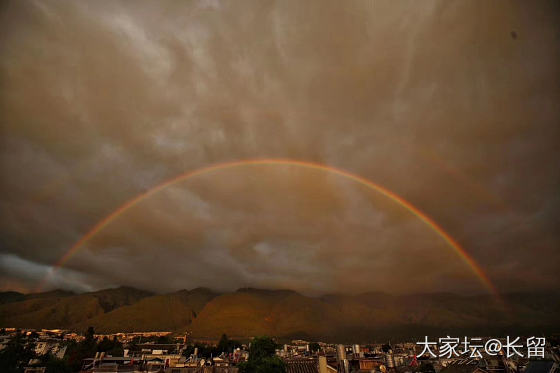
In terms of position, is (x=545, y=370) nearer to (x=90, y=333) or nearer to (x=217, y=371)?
(x=217, y=371)

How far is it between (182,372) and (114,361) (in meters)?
28.2

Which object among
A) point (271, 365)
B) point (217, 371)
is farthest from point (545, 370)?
point (217, 371)

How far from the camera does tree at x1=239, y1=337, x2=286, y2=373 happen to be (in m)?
43.1

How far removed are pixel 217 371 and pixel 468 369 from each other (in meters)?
26.0

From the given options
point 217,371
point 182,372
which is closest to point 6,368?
point 182,372

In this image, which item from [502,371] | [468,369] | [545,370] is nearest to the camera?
[545,370]

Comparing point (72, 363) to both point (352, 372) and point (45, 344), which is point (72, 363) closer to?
point (45, 344)

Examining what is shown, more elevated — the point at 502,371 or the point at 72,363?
the point at 502,371

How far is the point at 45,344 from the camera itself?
9762cm

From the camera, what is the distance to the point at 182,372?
43438 mm

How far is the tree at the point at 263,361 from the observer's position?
4306cm

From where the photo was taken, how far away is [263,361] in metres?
47.6

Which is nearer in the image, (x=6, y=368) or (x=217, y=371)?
(x=217, y=371)

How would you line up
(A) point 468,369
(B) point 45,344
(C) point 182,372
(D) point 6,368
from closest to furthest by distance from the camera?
(A) point 468,369, (C) point 182,372, (D) point 6,368, (B) point 45,344
